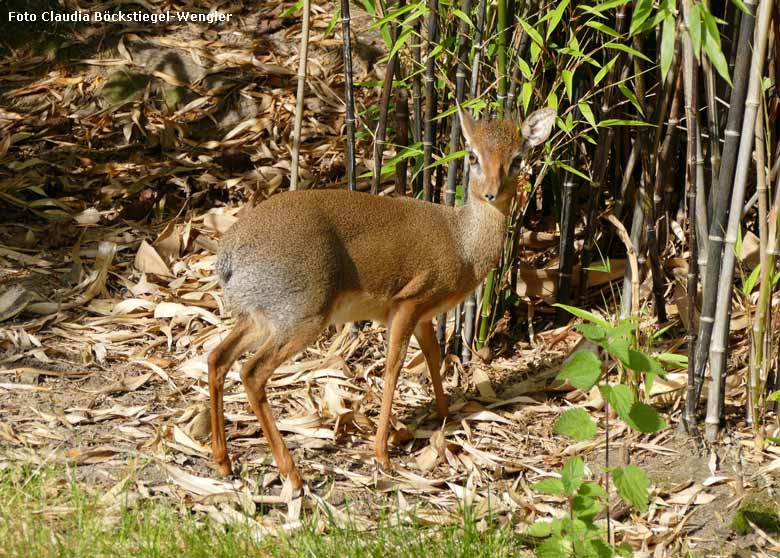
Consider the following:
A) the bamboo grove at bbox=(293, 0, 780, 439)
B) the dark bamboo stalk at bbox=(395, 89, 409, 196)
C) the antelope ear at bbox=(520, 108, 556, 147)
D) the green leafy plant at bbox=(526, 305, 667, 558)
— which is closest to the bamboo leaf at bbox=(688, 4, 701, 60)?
the bamboo grove at bbox=(293, 0, 780, 439)

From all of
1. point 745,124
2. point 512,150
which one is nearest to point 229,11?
point 512,150

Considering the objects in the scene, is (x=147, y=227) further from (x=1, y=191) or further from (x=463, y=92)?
(x=463, y=92)

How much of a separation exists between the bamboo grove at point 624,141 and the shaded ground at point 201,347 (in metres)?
0.46

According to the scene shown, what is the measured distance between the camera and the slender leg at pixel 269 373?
488cm

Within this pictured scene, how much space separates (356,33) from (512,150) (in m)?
3.52

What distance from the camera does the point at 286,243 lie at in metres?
4.88

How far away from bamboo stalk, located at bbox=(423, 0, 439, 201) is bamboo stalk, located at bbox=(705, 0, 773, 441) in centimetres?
167

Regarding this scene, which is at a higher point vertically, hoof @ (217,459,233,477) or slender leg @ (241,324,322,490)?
slender leg @ (241,324,322,490)

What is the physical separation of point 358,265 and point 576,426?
71.8 inches

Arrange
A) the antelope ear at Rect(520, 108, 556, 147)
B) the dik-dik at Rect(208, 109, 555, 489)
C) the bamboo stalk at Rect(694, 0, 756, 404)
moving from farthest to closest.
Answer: the antelope ear at Rect(520, 108, 556, 147) → the dik-dik at Rect(208, 109, 555, 489) → the bamboo stalk at Rect(694, 0, 756, 404)

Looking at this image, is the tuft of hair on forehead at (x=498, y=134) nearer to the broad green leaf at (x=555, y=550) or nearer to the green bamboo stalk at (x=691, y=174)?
the green bamboo stalk at (x=691, y=174)

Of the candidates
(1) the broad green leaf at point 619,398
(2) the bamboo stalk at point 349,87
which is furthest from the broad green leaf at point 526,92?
(1) the broad green leaf at point 619,398

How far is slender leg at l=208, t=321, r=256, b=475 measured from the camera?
492 cm

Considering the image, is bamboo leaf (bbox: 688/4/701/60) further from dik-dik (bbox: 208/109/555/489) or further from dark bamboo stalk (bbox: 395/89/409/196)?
dark bamboo stalk (bbox: 395/89/409/196)
